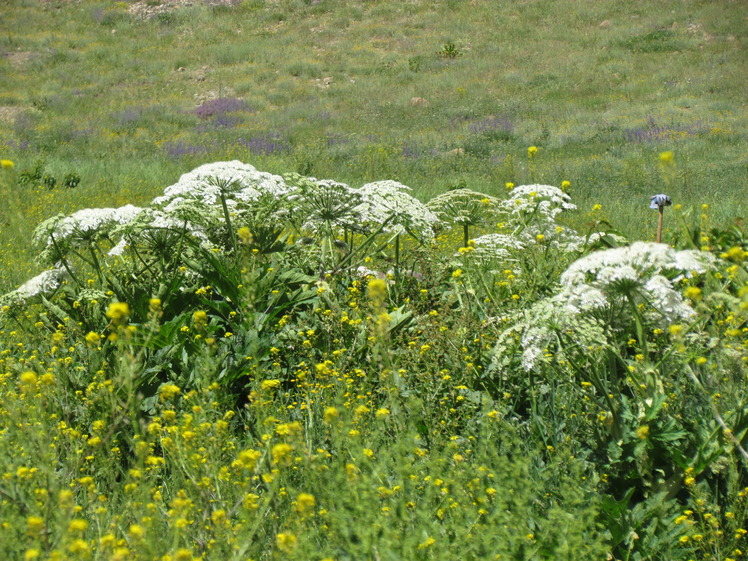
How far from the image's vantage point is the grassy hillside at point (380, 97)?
11844 mm

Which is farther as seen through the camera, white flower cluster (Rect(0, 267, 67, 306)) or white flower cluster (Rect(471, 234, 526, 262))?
white flower cluster (Rect(0, 267, 67, 306))

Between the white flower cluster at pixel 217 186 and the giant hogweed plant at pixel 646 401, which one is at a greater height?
the white flower cluster at pixel 217 186

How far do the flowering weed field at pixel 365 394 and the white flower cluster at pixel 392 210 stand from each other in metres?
0.02

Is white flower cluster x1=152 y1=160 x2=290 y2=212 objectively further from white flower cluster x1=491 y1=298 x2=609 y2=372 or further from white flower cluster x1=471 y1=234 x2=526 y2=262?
white flower cluster x1=491 y1=298 x2=609 y2=372

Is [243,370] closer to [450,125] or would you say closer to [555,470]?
[555,470]

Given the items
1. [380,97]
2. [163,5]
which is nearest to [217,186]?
[380,97]

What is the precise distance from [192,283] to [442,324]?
153 cm

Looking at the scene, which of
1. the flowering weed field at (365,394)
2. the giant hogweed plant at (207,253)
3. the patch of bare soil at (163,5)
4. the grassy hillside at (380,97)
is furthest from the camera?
the patch of bare soil at (163,5)

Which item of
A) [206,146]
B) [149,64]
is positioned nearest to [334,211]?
[206,146]

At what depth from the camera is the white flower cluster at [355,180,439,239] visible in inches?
154

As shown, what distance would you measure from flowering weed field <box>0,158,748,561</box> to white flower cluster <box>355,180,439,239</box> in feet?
0.05

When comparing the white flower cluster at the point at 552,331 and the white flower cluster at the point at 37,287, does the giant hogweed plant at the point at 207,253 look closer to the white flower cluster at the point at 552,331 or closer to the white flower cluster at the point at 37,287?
the white flower cluster at the point at 37,287

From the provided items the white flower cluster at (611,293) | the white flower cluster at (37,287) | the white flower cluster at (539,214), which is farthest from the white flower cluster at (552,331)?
the white flower cluster at (37,287)

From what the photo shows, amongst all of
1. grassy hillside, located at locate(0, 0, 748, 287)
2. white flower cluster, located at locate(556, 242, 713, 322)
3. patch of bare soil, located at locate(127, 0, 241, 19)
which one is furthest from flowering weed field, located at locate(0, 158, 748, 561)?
patch of bare soil, located at locate(127, 0, 241, 19)
